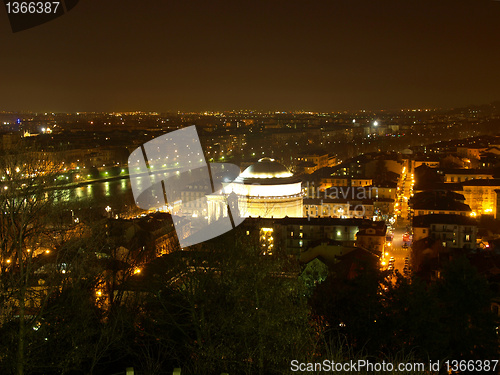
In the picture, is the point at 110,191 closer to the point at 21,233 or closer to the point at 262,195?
the point at 262,195

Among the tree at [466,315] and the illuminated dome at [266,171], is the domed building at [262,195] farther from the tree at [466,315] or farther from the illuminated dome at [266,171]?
the tree at [466,315]

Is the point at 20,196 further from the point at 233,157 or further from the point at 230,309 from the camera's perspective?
the point at 233,157

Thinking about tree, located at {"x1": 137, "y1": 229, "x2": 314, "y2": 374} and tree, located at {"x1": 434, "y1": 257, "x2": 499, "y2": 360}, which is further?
tree, located at {"x1": 434, "y1": 257, "x2": 499, "y2": 360}

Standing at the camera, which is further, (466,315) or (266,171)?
(266,171)

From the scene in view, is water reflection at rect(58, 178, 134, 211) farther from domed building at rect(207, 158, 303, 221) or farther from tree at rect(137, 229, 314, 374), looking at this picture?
tree at rect(137, 229, 314, 374)

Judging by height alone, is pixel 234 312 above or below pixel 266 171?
above

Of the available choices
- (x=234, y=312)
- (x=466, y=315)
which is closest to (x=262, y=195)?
(x=466, y=315)

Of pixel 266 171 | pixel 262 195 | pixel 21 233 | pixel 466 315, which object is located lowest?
pixel 262 195

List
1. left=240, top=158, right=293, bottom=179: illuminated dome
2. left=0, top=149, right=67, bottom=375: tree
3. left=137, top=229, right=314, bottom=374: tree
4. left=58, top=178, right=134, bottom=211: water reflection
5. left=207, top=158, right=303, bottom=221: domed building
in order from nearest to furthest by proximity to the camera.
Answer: left=0, top=149, right=67, bottom=375: tree, left=137, top=229, right=314, bottom=374: tree, left=207, top=158, right=303, bottom=221: domed building, left=240, top=158, right=293, bottom=179: illuminated dome, left=58, top=178, right=134, bottom=211: water reflection

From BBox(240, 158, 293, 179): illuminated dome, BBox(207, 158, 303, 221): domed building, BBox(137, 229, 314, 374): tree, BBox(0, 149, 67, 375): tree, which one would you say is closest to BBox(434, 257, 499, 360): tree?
BBox(137, 229, 314, 374): tree
